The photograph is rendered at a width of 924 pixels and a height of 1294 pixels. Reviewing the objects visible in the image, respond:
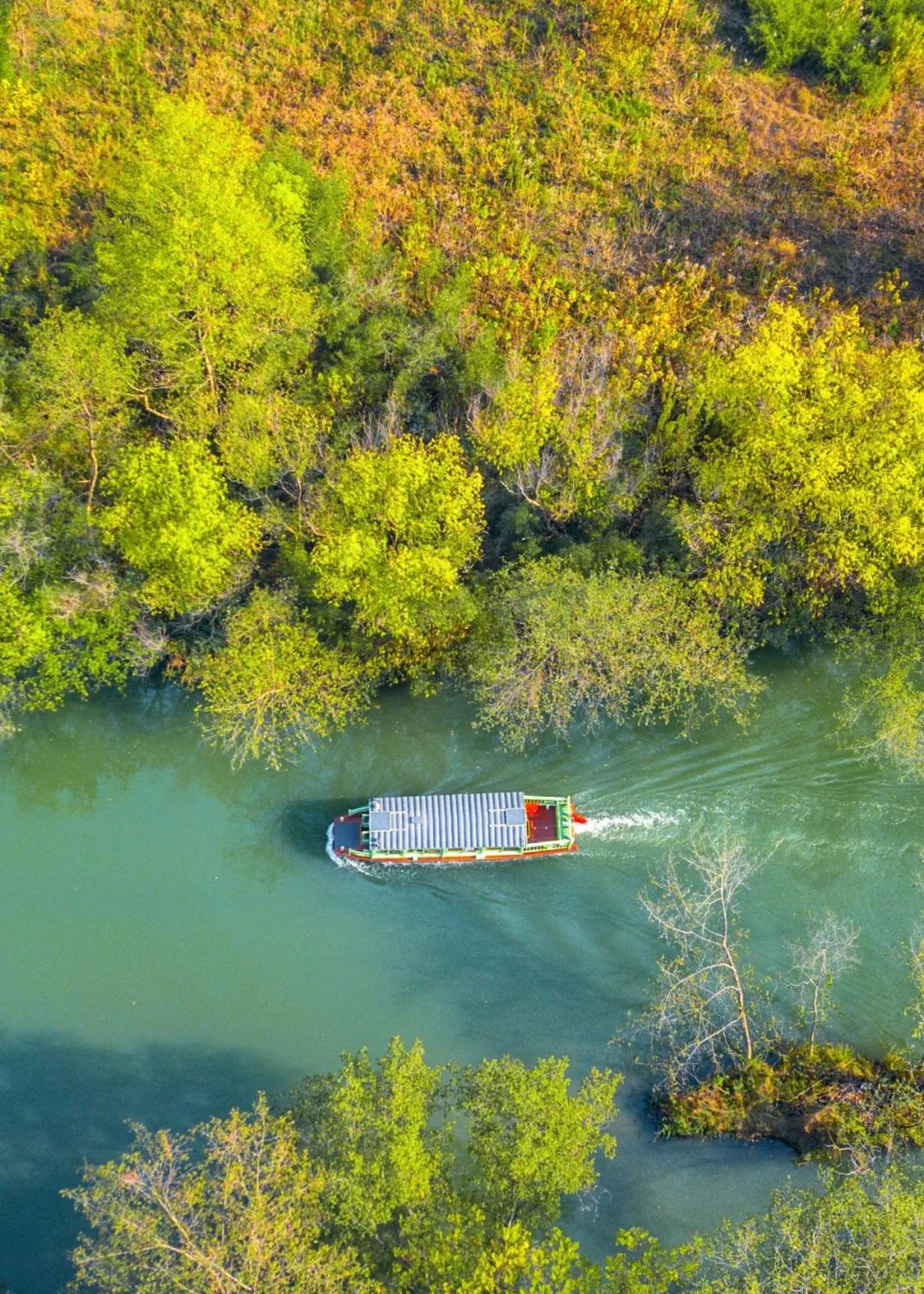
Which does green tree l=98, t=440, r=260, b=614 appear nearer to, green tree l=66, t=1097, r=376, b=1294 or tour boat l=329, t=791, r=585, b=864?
tour boat l=329, t=791, r=585, b=864

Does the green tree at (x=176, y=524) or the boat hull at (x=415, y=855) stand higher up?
the green tree at (x=176, y=524)

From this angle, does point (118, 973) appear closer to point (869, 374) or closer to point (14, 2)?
point (869, 374)

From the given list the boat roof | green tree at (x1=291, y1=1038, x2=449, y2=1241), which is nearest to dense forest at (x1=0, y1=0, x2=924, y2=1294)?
green tree at (x1=291, y1=1038, x2=449, y2=1241)

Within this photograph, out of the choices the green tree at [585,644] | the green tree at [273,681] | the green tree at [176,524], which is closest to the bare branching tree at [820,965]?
the green tree at [585,644]

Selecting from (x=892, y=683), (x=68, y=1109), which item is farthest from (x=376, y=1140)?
(x=892, y=683)

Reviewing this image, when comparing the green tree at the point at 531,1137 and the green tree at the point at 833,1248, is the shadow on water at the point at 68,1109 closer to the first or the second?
the green tree at the point at 531,1137

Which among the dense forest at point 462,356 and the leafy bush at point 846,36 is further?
the leafy bush at point 846,36
